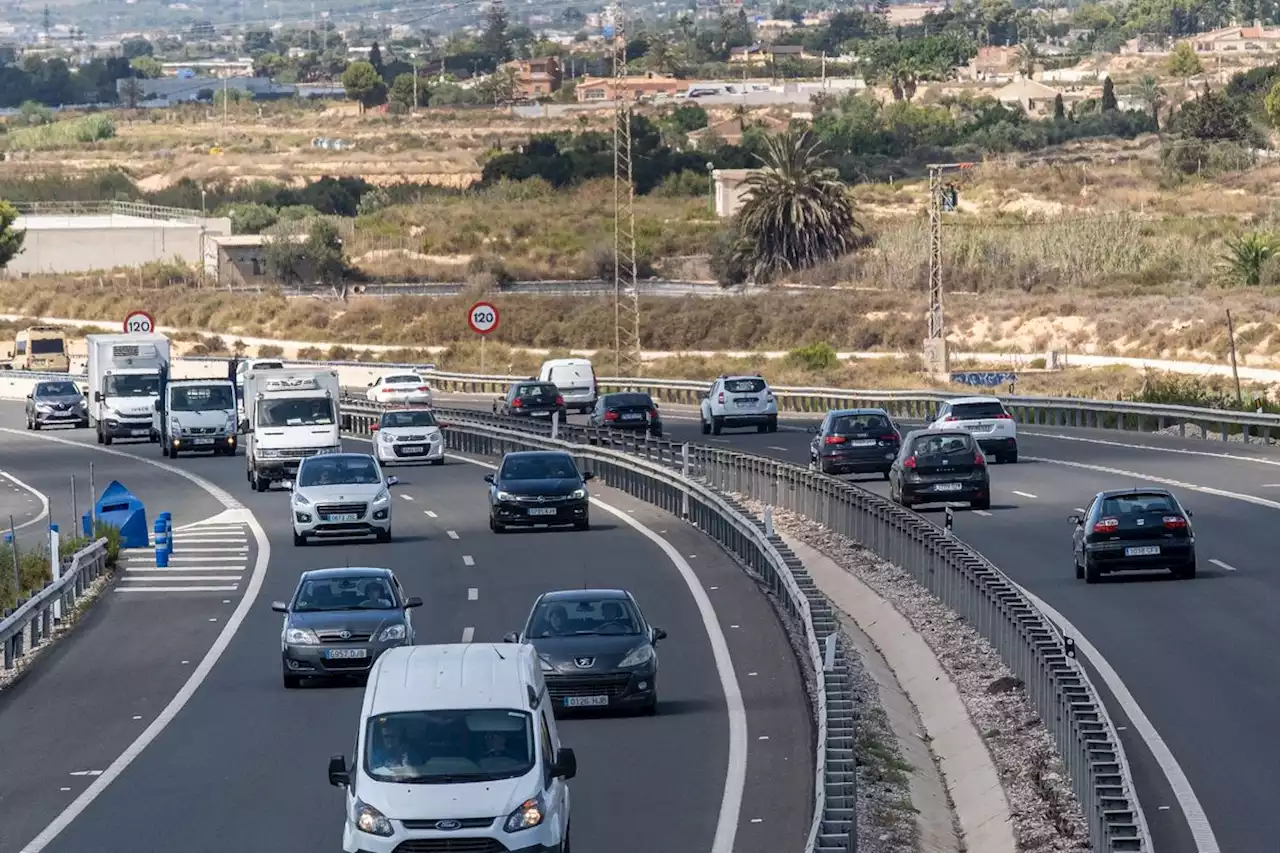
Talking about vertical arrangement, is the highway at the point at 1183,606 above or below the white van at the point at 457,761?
below

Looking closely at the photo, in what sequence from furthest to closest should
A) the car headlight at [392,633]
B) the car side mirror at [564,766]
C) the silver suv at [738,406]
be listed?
the silver suv at [738,406] → the car headlight at [392,633] → the car side mirror at [564,766]

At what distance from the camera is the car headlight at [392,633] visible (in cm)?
2425

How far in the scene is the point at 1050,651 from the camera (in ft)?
70.1

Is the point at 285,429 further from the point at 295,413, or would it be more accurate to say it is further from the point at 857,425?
the point at 857,425

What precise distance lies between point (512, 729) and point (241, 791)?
15.7ft

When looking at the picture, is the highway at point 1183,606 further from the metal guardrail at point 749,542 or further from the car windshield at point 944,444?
the metal guardrail at point 749,542

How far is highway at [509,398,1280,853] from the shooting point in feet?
60.4

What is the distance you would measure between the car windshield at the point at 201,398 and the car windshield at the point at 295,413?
845cm

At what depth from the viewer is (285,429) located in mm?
49938

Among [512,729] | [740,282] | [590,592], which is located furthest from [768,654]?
[740,282]

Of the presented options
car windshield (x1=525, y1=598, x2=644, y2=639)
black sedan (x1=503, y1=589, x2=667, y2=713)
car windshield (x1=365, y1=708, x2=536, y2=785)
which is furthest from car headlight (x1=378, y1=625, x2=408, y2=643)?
car windshield (x1=365, y1=708, x2=536, y2=785)

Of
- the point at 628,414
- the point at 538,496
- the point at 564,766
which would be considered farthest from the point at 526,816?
the point at 628,414

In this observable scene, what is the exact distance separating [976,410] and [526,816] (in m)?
36.6

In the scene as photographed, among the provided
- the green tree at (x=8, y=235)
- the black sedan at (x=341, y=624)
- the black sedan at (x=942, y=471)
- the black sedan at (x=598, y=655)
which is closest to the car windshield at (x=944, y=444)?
the black sedan at (x=942, y=471)
